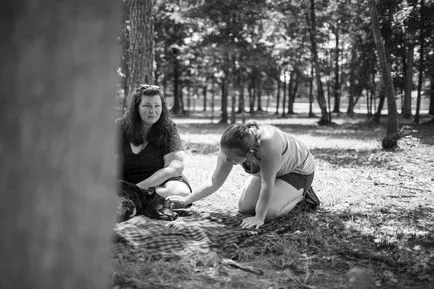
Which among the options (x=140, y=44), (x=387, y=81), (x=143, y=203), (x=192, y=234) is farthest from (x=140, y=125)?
(x=387, y=81)

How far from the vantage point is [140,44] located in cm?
775

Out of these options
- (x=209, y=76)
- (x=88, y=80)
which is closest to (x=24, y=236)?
(x=88, y=80)

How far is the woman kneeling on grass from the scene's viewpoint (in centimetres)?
355

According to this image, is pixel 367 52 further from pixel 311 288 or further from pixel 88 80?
pixel 88 80

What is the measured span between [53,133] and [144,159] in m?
3.44

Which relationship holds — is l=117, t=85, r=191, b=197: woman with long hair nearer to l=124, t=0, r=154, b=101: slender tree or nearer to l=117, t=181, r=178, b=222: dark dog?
l=117, t=181, r=178, b=222: dark dog

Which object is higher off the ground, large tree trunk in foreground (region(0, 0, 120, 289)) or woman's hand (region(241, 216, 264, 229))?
large tree trunk in foreground (region(0, 0, 120, 289))

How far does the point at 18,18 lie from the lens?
3.63 feet

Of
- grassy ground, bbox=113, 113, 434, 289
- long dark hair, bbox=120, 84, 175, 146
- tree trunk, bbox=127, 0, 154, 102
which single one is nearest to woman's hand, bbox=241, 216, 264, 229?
grassy ground, bbox=113, 113, 434, 289

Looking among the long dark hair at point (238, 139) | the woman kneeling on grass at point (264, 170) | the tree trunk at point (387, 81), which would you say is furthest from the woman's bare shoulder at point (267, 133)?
the tree trunk at point (387, 81)

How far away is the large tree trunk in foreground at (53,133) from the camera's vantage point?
113 centimetres

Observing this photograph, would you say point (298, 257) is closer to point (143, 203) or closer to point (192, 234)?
point (192, 234)

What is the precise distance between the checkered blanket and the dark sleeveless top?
26.9 inches

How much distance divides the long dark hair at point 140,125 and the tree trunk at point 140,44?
3.41 metres
